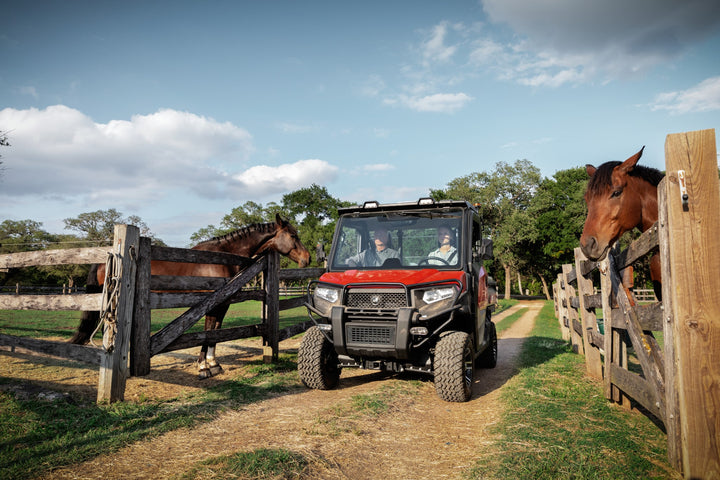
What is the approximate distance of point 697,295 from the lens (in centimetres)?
268

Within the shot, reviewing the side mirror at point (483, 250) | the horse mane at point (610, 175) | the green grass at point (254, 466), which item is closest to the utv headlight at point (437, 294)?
the side mirror at point (483, 250)

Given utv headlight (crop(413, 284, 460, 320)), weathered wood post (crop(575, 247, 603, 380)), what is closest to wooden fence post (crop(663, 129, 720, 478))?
utv headlight (crop(413, 284, 460, 320))

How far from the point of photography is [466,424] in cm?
432

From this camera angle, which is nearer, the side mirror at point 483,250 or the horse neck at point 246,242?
the side mirror at point 483,250

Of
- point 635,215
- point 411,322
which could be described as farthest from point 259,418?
point 635,215

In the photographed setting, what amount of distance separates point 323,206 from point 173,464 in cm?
7271

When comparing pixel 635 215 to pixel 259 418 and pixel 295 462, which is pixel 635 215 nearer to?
pixel 295 462

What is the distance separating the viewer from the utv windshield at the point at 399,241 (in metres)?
5.77

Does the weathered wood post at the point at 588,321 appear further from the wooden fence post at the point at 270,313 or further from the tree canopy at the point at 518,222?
the tree canopy at the point at 518,222

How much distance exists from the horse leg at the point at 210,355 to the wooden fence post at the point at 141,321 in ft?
4.16

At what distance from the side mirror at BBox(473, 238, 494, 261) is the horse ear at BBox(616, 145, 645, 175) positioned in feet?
6.25

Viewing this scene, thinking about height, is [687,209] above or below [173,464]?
above

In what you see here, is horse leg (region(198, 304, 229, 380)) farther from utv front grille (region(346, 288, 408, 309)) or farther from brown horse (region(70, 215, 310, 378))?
utv front grille (region(346, 288, 408, 309))

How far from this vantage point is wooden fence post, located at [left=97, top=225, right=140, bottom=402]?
466 cm
